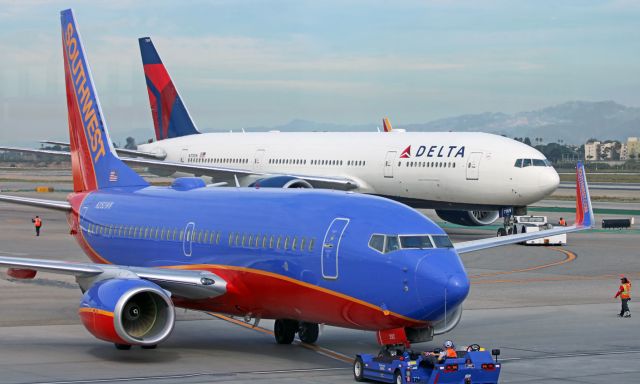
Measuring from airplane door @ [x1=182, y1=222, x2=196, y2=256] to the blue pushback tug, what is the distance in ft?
23.0

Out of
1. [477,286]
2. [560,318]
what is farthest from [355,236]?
[477,286]

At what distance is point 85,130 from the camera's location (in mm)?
33469

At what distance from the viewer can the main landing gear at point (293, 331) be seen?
90.8 feet

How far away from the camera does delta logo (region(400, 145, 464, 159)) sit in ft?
183

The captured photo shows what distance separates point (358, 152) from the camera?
60.6 metres

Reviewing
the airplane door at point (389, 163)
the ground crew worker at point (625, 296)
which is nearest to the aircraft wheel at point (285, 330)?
the ground crew worker at point (625, 296)

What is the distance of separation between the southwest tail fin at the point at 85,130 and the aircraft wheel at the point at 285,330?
22.9 ft

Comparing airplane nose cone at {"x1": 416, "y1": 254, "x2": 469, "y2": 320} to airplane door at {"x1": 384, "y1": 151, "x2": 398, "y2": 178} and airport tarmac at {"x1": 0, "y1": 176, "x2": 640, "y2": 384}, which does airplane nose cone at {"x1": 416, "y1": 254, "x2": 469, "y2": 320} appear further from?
airplane door at {"x1": 384, "y1": 151, "x2": 398, "y2": 178}

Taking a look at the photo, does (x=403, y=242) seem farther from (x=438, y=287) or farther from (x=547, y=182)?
(x=547, y=182)

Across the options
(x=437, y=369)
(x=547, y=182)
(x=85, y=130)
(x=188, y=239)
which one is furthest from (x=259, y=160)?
(x=437, y=369)

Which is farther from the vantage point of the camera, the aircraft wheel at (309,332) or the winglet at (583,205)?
the winglet at (583,205)

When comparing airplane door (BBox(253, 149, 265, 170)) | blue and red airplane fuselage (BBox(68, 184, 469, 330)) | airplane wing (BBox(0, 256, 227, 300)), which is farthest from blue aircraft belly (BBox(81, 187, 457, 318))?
airplane door (BBox(253, 149, 265, 170))

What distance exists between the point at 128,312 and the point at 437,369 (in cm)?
727

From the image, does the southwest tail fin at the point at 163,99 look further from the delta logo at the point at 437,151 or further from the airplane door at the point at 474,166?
the airplane door at the point at 474,166
